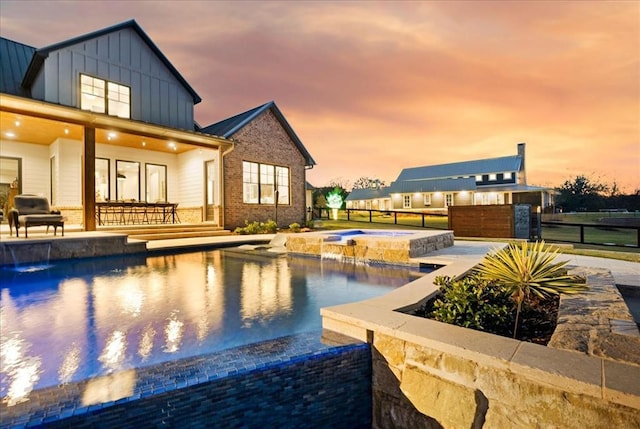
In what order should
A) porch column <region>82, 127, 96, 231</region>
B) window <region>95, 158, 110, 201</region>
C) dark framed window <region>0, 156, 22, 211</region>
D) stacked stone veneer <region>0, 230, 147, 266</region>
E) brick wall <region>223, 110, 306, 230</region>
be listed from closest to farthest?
stacked stone veneer <region>0, 230, 147, 266</region> < porch column <region>82, 127, 96, 231</region> < dark framed window <region>0, 156, 22, 211</region> < window <region>95, 158, 110, 201</region> < brick wall <region>223, 110, 306, 230</region>

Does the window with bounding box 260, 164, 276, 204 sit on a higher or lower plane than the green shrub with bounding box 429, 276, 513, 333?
higher

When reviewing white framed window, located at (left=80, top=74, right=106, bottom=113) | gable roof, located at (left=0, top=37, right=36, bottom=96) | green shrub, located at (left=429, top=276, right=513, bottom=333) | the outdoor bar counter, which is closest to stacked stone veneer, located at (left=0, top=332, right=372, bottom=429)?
green shrub, located at (left=429, top=276, right=513, bottom=333)

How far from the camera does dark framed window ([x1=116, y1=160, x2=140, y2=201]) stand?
1414cm

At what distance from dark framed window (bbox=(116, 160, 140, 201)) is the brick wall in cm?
454

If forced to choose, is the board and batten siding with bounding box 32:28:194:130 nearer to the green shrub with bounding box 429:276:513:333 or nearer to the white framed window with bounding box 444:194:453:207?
the green shrub with bounding box 429:276:513:333

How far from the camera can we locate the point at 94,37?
1199cm

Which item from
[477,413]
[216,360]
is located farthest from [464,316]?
[216,360]

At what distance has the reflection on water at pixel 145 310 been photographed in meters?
2.62

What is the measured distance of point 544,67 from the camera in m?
11.1

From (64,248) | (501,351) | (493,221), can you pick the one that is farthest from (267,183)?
(501,351)

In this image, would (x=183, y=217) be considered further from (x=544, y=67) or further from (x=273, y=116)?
(x=544, y=67)

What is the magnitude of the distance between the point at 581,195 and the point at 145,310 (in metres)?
48.8

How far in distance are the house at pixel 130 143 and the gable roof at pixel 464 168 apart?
2476 centimetres

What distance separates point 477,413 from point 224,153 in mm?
13274
